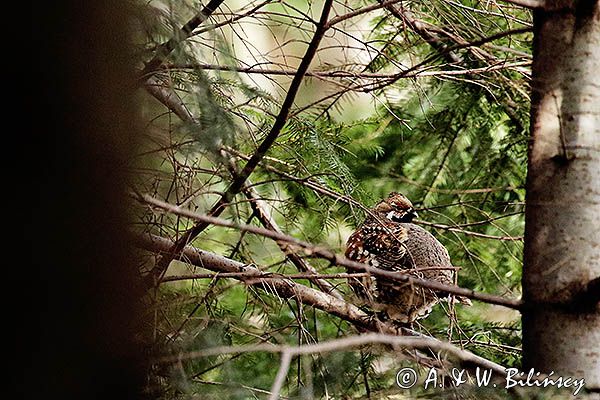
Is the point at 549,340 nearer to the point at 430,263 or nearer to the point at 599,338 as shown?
the point at 599,338

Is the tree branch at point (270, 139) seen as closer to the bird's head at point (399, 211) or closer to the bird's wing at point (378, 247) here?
the bird's wing at point (378, 247)

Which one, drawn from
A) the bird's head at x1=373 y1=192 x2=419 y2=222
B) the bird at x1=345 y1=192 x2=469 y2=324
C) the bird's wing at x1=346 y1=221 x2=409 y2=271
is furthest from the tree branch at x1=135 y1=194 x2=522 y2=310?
the bird's head at x1=373 y1=192 x2=419 y2=222

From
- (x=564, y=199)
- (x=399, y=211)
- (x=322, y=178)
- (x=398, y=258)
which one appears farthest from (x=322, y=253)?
(x=399, y=211)

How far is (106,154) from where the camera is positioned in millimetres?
803

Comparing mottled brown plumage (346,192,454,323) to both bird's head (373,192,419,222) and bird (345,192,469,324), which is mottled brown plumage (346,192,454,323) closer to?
bird (345,192,469,324)

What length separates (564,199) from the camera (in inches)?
69.2

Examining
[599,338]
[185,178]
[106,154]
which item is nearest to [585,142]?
[599,338]

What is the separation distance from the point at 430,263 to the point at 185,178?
1270 millimetres
